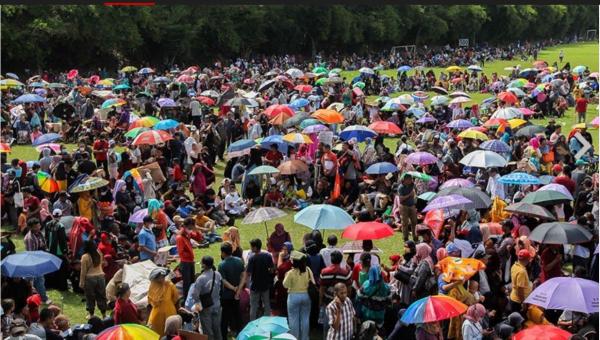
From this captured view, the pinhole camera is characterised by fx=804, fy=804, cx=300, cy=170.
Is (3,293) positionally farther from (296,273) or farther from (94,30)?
(94,30)

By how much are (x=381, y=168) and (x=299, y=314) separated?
6900mm

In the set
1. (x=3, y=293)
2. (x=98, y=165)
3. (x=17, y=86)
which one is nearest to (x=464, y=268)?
(x=3, y=293)

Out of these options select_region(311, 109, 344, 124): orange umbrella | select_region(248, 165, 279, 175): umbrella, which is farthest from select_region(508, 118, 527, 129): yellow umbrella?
select_region(248, 165, 279, 175): umbrella

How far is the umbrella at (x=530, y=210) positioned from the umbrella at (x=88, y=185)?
639 centimetres

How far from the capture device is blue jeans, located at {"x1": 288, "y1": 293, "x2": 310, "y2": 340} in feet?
28.6

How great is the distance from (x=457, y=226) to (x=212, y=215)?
511 centimetres

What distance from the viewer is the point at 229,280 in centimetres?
924

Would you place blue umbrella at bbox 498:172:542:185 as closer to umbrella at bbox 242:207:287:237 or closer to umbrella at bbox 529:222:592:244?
umbrella at bbox 529:222:592:244

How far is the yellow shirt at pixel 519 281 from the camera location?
30.1 feet

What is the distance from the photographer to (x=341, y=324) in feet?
26.5

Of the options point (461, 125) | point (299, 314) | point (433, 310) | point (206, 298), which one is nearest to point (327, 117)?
point (461, 125)

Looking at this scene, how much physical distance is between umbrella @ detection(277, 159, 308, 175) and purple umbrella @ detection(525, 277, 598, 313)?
807cm

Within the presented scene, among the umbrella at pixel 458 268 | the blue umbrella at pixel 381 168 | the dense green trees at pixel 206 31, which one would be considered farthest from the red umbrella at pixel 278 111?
the umbrella at pixel 458 268

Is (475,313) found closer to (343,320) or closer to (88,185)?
(343,320)
